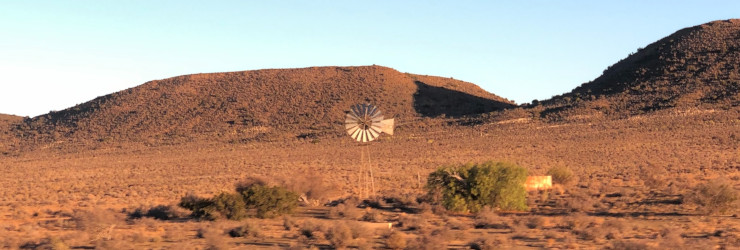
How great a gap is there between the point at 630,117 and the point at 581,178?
33.3 metres

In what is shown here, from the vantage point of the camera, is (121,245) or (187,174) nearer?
(121,245)

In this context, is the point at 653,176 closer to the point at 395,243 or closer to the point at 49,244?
the point at 395,243

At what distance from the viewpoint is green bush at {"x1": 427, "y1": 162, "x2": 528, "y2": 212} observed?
24797 millimetres

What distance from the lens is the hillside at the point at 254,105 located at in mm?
88938

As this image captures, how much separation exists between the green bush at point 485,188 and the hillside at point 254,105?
2143 inches

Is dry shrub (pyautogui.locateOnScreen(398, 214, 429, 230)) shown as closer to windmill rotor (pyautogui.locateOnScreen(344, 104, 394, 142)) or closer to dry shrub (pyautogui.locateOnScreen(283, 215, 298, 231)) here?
dry shrub (pyautogui.locateOnScreen(283, 215, 298, 231))

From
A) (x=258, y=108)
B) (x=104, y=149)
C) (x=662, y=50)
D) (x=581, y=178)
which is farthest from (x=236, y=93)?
(x=581, y=178)

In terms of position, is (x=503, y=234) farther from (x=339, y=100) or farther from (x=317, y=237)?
(x=339, y=100)

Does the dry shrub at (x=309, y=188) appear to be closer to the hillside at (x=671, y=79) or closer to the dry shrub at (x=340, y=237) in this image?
the dry shrub at (x=340, y=237)

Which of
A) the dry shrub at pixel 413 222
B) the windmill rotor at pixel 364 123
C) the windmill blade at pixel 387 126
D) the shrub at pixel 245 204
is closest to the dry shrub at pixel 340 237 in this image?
the dry shrub at pixel 413 222

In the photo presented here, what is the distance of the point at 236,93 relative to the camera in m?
105

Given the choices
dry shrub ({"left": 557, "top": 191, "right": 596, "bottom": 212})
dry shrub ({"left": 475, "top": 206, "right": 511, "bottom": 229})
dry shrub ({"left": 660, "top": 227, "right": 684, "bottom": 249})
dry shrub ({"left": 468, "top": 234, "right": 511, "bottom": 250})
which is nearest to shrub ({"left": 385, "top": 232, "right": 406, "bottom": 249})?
dry shrub ({"left": 468, "top": 234, "right": 511, "bottom": 250})

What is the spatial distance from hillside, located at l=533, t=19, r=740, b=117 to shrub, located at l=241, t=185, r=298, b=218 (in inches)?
2044

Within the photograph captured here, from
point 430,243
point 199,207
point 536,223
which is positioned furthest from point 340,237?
point 199,207
